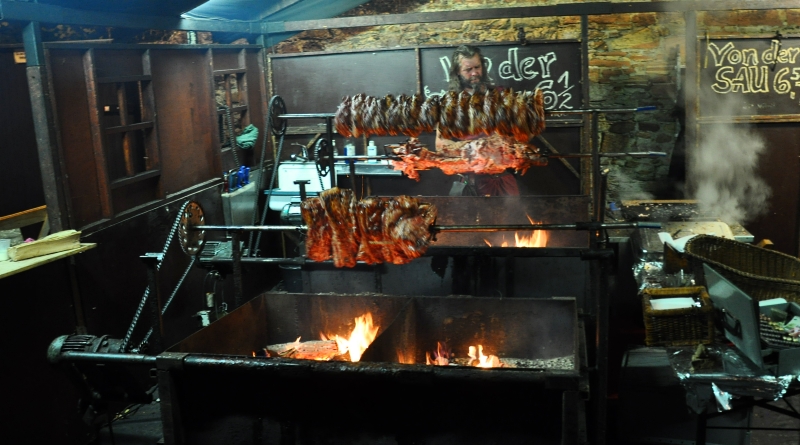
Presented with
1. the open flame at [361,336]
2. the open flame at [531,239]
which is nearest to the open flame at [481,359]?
the open flame at [361,336]

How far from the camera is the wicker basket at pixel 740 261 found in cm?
530

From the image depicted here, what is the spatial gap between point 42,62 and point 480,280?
3982 mm

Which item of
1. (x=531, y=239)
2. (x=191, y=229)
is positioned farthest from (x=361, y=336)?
(x=531, y=239)

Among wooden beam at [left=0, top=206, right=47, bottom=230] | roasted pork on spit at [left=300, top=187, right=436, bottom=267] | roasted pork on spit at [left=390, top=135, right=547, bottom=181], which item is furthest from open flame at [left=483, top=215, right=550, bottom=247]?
wooden beam at [left=0, top=206, right=47, bottom=230]

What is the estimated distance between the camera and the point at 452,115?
5414 mm

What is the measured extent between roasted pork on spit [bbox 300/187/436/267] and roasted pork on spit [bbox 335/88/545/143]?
118 centimetres

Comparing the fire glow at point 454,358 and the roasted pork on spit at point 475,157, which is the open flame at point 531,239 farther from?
the fire glow at point 454,358

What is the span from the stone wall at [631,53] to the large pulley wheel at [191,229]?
17.3ft

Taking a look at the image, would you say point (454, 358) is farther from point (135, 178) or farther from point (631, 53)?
point (631, 53)

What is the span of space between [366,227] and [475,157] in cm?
214

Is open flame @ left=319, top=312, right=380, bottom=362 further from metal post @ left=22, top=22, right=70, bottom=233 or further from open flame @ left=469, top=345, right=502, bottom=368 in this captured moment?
metal post @ left=22, top=22, right=70, bottom=233

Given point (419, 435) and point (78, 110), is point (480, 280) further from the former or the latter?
point (78, 110)

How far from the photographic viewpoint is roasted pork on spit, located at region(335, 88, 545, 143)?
5.25 metres

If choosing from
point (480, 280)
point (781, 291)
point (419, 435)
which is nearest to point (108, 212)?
point (480, 280)
